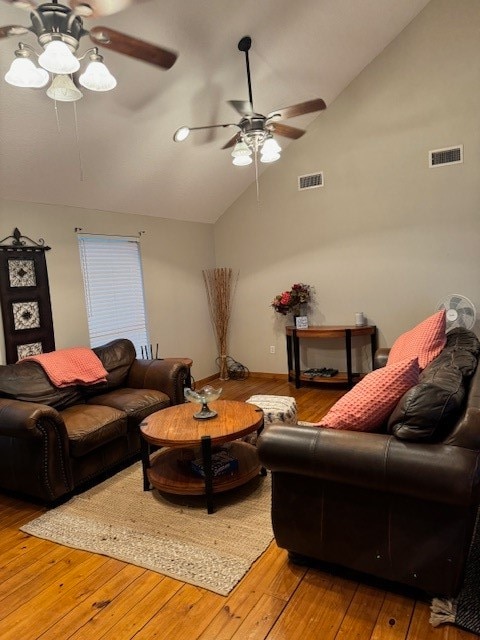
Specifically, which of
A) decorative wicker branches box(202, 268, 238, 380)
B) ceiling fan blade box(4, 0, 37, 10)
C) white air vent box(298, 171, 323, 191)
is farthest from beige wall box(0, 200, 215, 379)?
ceiling fan blade box(4, 0, 37, 10)

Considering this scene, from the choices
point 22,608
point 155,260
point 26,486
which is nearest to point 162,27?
point 155,260

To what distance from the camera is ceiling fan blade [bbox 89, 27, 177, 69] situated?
1935 mm

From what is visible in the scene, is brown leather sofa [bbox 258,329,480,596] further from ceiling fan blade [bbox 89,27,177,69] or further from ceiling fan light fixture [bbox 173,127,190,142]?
ceiling fan light fixture [bbox 173,127,190,142]

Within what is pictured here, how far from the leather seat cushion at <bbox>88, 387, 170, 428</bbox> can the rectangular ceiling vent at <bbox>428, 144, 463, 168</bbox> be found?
3.77 meters

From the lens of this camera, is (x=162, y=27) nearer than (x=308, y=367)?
Yes

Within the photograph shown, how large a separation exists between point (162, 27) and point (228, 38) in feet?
2.04

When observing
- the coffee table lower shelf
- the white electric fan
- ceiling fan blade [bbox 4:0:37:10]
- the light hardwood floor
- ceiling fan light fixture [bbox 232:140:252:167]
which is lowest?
the light hardwood floor

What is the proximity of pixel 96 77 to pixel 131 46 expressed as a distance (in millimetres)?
258

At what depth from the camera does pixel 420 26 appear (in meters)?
4.43

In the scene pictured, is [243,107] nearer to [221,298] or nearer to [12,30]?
[12,30]

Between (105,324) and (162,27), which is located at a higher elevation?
(162,27)

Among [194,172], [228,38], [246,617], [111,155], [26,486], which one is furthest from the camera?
[194,172]

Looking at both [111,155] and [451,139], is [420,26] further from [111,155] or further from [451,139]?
[111,155]

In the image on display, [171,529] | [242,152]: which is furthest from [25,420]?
[242,152]
